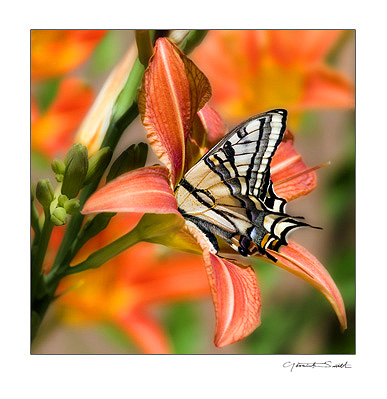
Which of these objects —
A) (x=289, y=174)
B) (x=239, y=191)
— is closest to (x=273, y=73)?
(x=289, y=174)

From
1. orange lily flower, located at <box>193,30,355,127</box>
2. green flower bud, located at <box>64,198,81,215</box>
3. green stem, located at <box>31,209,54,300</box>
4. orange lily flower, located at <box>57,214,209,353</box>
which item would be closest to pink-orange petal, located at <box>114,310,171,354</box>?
orange lily flower, located at <box>57,214,209,353</box>

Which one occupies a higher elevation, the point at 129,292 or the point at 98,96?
the point at 98,96

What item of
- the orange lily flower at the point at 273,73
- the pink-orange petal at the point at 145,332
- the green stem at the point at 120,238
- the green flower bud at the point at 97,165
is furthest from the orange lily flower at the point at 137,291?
the orange lily flower at the point at 273,73

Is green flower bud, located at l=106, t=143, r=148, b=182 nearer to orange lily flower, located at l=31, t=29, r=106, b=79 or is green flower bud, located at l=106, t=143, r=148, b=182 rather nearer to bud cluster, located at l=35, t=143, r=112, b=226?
bud cluster, located at l=35, t=143, r=112, b=226

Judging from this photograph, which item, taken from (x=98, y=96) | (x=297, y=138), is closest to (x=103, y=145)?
(x=98, y=96)
